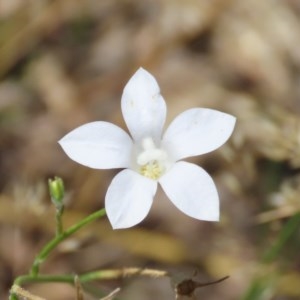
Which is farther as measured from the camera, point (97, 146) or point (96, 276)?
point (96, 276)

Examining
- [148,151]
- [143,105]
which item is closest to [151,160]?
[148,151]

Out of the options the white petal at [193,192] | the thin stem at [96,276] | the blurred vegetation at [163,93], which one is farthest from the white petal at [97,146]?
the blurred vegetation at [163,93]

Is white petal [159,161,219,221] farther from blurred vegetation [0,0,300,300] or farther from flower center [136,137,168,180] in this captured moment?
blurred vegetation [0,0,300,300]

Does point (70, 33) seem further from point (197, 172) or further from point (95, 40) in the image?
point (197, 172)

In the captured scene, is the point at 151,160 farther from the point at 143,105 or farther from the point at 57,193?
the point at 57,193

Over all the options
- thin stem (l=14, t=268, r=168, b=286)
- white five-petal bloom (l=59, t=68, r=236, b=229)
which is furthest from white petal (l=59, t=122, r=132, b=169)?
thin stem (l=14, t=268, r=168, b=286)

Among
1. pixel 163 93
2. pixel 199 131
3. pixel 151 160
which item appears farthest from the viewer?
pixel 163 93

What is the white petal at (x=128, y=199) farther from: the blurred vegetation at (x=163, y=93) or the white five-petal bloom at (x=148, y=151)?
the blurred vegetation at (x=163, y=93)
